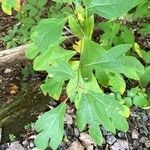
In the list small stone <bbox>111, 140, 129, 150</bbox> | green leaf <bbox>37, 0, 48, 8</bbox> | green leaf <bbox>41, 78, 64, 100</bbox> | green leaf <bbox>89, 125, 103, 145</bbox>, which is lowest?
small stone <bbox>111, 140, 129, 150</bbox>

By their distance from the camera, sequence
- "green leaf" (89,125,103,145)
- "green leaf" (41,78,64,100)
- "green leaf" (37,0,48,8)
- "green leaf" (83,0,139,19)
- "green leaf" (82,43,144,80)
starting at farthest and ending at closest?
"green leaf" (37,0,48,8) < "green leaf" (41,78,64,100) < "green leaf" (89,125,103,145) < "green leaf" (82,43,144,80) < "green leaf" (83,0,139,19)

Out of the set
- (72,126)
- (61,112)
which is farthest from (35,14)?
(61,112)

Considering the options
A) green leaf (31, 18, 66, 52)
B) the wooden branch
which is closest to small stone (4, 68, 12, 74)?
the wooden branch

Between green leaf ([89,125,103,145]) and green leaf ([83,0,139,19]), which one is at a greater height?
green leaf ([83,0,139,19])

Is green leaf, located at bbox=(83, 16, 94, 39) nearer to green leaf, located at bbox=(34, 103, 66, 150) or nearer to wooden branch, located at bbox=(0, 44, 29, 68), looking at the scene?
green leaf, located at bbox=(34, 103, 66, 150)

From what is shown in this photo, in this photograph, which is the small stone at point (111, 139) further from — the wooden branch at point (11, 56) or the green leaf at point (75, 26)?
the green leaf at point (75, 26)

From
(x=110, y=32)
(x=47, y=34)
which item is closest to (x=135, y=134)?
(x=110, y=32)

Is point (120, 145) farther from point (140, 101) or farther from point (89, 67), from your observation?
point (89, 67)

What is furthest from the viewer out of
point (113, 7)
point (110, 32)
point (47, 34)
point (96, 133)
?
point (110, 32)
